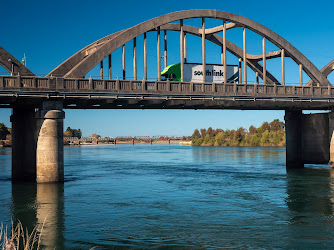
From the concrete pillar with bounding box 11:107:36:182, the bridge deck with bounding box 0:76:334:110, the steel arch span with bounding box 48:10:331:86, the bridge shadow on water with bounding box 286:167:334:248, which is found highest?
the steel arch span with bounding box 48:10:331:86

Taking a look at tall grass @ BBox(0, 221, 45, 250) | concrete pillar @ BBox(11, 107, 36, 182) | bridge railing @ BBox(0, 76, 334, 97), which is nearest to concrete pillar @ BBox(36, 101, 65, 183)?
bridge railing @ BBox(0, 76, 334, 97)

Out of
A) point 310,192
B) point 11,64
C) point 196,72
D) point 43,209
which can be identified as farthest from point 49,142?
point 310,192

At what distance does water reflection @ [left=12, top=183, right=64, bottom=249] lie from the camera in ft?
70.8

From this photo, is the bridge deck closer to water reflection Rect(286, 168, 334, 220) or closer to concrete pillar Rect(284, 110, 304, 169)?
concrete pillar Rect(284, 110, 304, 169)

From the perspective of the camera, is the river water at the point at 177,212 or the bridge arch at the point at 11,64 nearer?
the river water at the point at 177,212

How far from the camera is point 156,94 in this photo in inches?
1747

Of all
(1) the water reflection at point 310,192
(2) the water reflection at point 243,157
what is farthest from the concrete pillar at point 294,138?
(2) the water reflection at point 243,157

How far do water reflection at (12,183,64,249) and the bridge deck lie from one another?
314 inches

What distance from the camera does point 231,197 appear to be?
33.5 metres

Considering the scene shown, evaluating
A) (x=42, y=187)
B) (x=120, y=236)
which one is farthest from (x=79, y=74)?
(x=120, y=236)

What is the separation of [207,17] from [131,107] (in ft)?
43.9

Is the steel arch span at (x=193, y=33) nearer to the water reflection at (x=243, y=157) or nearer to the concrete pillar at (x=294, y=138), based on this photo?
the concrete pillar at (x=294, y=138)

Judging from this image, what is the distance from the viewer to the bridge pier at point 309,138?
5725 centimetres

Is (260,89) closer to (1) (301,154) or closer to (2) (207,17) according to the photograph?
(2) (207,17)
